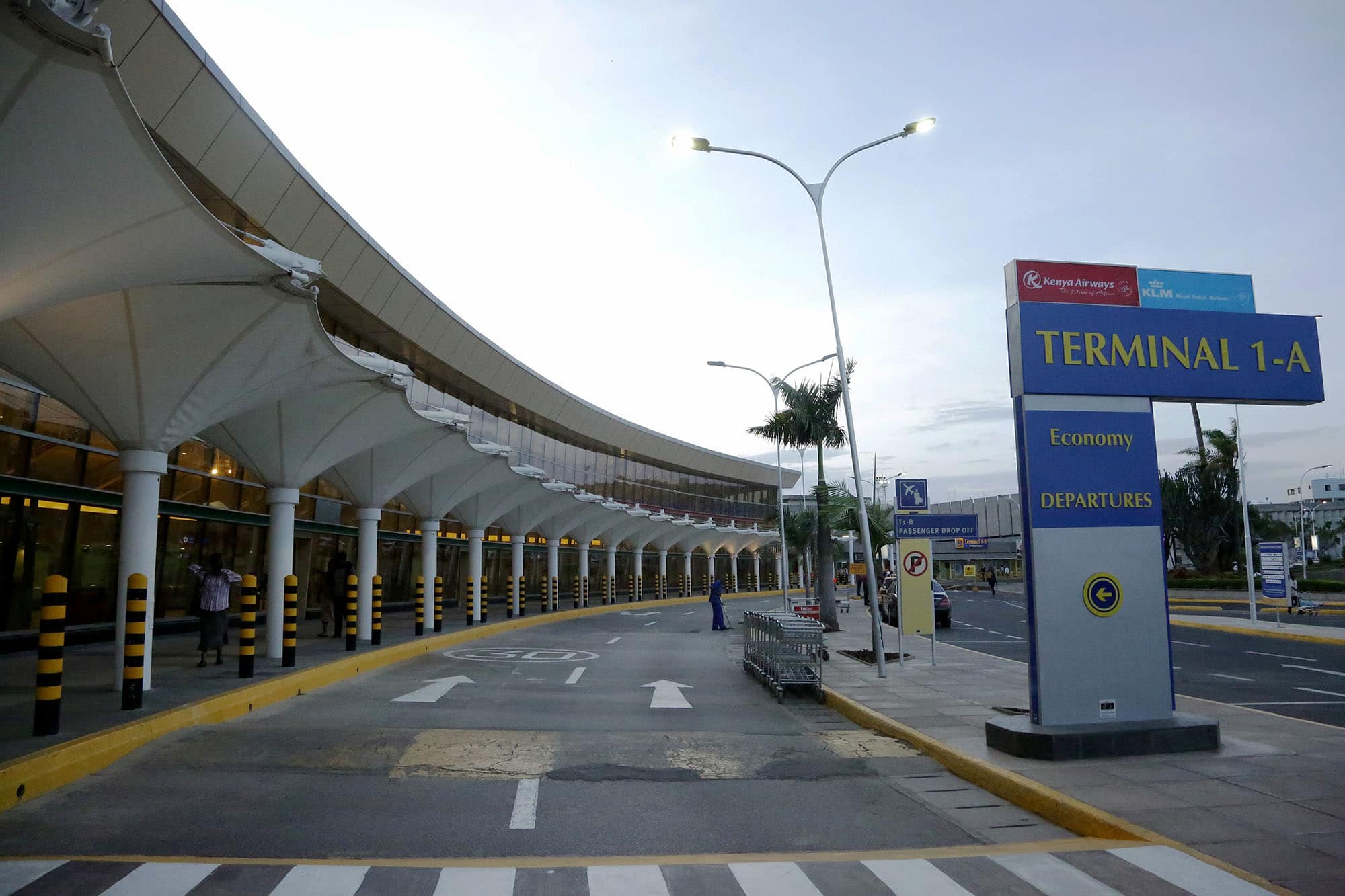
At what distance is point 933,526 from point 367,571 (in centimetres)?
1193

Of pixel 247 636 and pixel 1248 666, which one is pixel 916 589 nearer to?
pixel 1248 666

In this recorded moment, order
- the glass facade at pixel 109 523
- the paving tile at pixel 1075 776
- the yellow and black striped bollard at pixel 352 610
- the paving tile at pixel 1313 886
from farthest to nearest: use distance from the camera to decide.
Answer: the yellow and black striped bollard at pixel 352 610
the glass facade at pixel 109 523
the paving tile at pixel 1075 776
the paving tile at pixel 1313 886

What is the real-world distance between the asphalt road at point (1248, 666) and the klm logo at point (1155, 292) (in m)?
5.71

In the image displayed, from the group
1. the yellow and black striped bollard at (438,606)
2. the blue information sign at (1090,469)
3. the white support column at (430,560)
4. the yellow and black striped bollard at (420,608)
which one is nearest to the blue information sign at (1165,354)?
the blue information sign at (1090,469)

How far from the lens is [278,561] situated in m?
14.8

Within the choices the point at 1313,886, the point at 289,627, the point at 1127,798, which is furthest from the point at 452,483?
the point at 1313,886

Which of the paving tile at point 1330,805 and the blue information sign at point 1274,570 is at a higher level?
the blue information sign at point 1274,570

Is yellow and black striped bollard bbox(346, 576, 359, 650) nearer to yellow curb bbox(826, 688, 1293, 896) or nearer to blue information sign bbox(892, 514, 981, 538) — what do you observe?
blue information sign bbox(892, 514, 981, 538)

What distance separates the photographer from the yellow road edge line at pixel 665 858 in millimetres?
5281

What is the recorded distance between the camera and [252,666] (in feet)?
41.1

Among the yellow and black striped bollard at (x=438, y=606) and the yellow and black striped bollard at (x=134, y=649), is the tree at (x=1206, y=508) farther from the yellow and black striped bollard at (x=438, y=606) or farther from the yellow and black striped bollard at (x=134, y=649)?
the yellow and black striped bollard at (x=134, y=649)

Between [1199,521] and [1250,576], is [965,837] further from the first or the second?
[1199,521]

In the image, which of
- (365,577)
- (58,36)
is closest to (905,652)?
(365,577)

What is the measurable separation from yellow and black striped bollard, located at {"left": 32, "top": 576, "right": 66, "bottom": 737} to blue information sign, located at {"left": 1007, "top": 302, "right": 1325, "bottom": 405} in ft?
30.9
